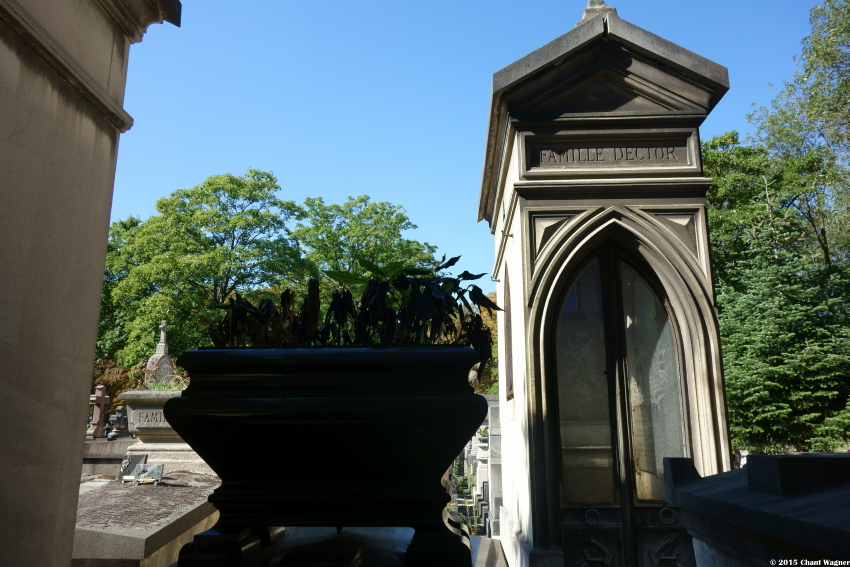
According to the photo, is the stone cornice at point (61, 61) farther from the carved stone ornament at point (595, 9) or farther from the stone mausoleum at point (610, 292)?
the carved stone ornament at point (595, 9)

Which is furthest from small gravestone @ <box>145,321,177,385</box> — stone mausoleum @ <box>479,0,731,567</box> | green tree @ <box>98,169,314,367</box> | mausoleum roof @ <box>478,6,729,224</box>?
green tree @ <box>98,169,314,367</box>

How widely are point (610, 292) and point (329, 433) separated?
17.1 feet

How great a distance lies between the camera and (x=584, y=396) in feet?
20.6

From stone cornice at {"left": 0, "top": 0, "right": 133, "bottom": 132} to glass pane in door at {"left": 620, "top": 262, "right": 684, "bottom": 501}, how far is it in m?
5.31

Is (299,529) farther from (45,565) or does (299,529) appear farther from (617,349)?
(617,349)

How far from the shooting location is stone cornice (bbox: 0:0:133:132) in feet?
8.64

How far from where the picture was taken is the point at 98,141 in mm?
3438

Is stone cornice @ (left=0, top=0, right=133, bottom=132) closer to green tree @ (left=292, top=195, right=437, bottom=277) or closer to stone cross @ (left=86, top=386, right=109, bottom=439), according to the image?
stone cross @ (left=86, top=386, right=109, bottom=439)

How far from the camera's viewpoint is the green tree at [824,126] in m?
20.3

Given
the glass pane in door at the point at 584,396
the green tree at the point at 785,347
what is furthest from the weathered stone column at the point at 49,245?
the green tree at the point at 785,347

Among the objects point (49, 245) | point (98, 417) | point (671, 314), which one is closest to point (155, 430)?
point (49, 245)

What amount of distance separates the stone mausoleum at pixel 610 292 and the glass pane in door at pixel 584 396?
0.01 m

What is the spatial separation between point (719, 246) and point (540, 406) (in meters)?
22.8

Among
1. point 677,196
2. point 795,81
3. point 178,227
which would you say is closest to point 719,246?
point 795,81
